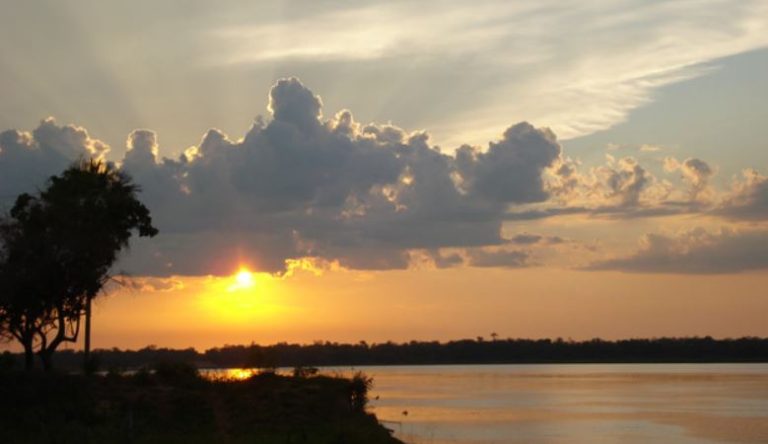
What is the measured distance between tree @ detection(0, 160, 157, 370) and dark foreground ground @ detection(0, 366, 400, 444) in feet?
15.8

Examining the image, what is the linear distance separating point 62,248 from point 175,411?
37.2 feet

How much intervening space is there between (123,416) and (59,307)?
10744 millimetres

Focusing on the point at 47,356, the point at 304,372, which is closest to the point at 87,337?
the point at 47,356

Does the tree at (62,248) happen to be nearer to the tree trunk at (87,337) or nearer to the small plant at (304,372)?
the tree trunk at (87,337)

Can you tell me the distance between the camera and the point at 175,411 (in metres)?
49.0

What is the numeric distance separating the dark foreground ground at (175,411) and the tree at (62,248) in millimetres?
4811

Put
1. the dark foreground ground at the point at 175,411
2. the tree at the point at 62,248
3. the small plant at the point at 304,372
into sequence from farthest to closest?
the small plant at the point at 304,372, the tree at the point at 62,248, the dark foreground ground at the point at 175,411

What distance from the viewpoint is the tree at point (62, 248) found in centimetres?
5334

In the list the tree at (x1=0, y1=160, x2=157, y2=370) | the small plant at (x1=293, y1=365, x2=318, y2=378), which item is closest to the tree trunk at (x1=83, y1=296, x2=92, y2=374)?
the tree at (x1=0, y1=160, x2=157, y2=370)

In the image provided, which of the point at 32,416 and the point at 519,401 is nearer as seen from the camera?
the point at 32,416

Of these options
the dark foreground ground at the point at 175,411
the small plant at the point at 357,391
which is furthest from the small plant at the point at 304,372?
the dark foreground ground at the point at 175,411

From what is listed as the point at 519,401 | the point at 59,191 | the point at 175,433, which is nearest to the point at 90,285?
the point at 59,191

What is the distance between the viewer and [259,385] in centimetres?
5609

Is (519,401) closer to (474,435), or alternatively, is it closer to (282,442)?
(474,435)
